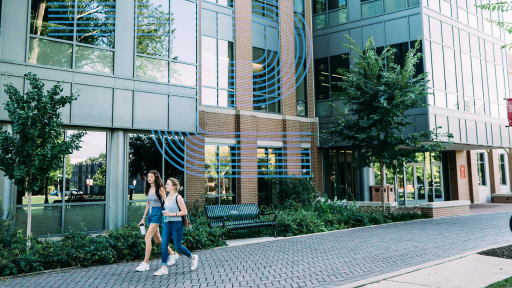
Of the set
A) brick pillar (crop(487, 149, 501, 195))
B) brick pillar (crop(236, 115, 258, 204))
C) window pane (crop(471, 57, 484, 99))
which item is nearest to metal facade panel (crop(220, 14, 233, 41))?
brick pillar (crop(236, 115, 258, 204))

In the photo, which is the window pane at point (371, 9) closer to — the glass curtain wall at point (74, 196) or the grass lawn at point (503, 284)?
the glass curtain wall at point (74, 196)

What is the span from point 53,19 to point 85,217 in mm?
6086

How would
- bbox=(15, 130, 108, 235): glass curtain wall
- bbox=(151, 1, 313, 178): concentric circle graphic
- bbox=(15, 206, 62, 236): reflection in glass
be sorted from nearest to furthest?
bbox=(15, 206, 62, 236): reflection in glass
bbox=(15, 130, 108, 235): glass curtain wall
bbox=(151, 1, 313, 178): concentric circle graphic

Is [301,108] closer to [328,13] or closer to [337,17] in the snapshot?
[337,17]

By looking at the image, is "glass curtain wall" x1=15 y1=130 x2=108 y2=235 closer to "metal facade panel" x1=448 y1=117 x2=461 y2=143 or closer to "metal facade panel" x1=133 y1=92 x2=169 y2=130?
"metal facade panel" x1=133 y1=92 x2=169 y2=130

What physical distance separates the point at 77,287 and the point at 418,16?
723 inches

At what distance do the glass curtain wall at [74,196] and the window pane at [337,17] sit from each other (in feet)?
46.9

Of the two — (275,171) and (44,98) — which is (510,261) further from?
(275,171)

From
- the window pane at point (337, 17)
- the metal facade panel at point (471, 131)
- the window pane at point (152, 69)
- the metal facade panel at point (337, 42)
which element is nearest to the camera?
the window pane at point (152, 69)

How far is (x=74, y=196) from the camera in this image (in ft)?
40.8

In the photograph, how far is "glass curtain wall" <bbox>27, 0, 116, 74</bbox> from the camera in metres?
12.1

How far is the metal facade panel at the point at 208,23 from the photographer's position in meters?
17.1

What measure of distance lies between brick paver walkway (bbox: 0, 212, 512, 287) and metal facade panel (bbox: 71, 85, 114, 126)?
5.81m

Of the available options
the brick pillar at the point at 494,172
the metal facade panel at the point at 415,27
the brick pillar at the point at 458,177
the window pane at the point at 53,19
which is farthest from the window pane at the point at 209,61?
the brick pillar at the point at 494,172
